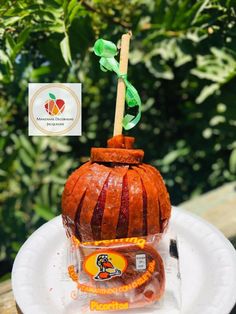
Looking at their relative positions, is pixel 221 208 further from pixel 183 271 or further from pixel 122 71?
pixel 122 71

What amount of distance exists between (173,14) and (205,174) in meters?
0.92

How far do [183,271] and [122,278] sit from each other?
232 millimetres

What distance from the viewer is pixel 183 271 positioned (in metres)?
1.36

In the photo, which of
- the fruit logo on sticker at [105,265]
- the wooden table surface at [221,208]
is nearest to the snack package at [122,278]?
the fruit logo on sticker at [105,265]

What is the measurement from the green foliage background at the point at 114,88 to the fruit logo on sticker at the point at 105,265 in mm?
688

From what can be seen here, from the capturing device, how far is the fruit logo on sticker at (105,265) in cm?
119

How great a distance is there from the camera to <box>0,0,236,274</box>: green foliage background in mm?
1728

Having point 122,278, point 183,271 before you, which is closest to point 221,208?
point 183,271

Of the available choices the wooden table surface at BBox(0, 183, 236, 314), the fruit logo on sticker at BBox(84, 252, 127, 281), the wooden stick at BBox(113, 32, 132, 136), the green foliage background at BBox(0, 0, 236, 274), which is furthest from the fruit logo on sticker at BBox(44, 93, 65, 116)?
the wooden table surface at BBox(0, 183, 236, 314)

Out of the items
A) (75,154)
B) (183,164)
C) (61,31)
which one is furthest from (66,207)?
(183,164)

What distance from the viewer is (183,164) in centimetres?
248

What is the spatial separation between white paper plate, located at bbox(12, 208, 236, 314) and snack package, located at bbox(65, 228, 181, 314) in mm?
50

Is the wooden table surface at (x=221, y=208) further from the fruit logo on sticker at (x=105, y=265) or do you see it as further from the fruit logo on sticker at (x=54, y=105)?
the fruit logo on sticker at (x=54, y=105)

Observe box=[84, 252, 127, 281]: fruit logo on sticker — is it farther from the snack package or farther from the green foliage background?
the green foliage background
